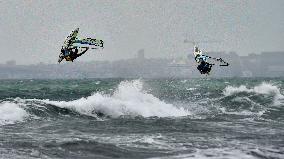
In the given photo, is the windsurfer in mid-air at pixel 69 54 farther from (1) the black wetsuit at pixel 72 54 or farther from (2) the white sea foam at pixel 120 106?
(2) the white sea foam at pixel 120 106

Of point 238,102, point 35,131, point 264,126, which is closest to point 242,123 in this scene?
point 264,126

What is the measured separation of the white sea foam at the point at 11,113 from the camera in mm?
29459

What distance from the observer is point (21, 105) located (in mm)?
34438

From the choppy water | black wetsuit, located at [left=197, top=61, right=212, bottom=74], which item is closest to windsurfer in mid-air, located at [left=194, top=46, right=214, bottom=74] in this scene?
black wetsuit, located at [left=197, top=61, right=212, bottom=74]

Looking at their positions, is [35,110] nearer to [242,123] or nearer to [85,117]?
[85,117]

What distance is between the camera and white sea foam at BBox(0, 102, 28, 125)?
1160 inches

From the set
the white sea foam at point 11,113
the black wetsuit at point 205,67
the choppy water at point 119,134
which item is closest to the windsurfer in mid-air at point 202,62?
the black wetsuit at point 205,67

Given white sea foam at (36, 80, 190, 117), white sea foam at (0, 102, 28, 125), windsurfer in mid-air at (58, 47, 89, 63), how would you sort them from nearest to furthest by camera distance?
windsurfer in mid-air at (58, 47, 89, 63), white sea foam at (0, 102, 28, 125), white sea foam at (36, 80, 190, 117)

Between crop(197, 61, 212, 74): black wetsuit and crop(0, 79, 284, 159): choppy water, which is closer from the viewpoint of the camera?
crop(0, 79, 284, 159): choppy water

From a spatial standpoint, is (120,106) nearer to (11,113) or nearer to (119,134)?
(11,113)

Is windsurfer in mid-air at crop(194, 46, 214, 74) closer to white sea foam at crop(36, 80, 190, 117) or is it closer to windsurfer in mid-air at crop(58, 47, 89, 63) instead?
windsurfer in mid-air at crop(58, 47, 89, 63)

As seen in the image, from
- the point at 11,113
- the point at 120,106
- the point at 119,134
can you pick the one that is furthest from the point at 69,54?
the point at 120,106

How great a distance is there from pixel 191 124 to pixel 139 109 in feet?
35.7

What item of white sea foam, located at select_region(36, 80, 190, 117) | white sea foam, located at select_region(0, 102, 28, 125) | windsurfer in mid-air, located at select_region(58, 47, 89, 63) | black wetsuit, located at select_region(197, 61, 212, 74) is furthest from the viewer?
white sea foam, located at select_region(36, 80, 190, 117)
